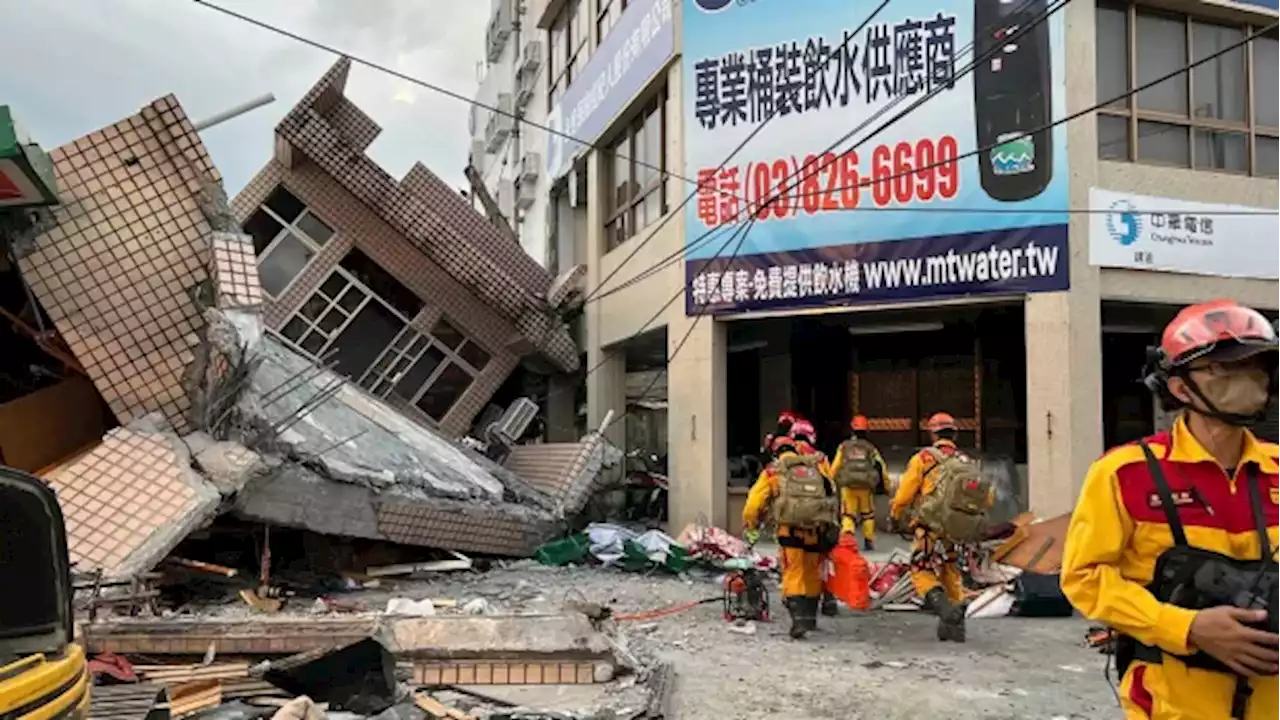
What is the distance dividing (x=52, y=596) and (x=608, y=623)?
14.3ft

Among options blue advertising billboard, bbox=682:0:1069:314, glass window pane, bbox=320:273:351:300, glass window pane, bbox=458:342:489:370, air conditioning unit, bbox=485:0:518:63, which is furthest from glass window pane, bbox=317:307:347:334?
air conditioning unit, bbox=485:0:518:63

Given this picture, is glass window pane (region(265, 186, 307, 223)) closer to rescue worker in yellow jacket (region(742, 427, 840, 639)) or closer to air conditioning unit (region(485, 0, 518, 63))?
rescue worker in yellow jacket (region(742, 427, 840, 639))

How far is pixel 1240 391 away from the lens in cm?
245

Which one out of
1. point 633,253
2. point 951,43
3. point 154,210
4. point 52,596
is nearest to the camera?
point 52,596

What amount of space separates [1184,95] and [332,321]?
1172cm

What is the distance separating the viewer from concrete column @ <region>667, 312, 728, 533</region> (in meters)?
12.3

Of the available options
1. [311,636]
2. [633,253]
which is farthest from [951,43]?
[311,636]

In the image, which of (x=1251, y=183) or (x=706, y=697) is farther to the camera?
(x=1251, y=183)

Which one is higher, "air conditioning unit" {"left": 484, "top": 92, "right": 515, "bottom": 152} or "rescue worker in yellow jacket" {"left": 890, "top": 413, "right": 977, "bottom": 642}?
"air conditioning unit" {"left": 484, "top": 92, "right": 515, "bottom": 152}

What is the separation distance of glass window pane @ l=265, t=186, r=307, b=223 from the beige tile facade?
0.83 feet

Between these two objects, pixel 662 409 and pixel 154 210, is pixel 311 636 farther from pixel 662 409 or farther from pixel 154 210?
pixel 662 409

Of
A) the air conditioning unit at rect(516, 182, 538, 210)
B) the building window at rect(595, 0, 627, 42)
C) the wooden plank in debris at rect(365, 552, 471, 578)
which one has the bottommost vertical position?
the wooden plank in debris at rect(365, 552, 471, 578)

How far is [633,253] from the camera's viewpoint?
14.6 m

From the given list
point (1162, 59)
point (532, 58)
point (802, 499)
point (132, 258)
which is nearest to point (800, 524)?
point (802, 499)
